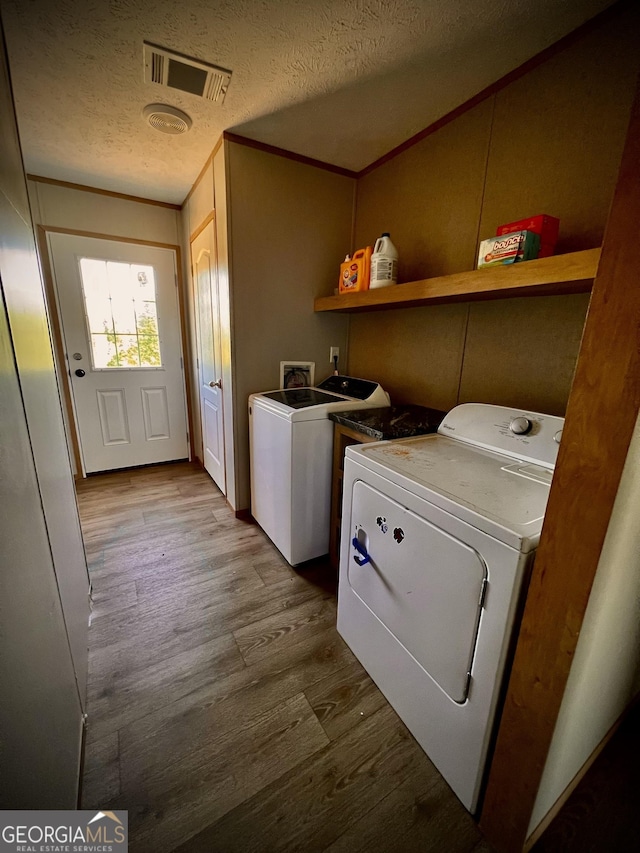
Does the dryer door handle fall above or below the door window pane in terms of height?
below

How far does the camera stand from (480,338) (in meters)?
1.56

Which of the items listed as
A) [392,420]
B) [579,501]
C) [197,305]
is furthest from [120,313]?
[579,501]

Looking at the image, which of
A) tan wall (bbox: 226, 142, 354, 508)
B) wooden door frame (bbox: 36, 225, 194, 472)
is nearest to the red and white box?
tan wall (bbox: 226, 142, 354, 508)

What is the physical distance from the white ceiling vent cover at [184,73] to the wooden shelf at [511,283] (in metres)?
1.12

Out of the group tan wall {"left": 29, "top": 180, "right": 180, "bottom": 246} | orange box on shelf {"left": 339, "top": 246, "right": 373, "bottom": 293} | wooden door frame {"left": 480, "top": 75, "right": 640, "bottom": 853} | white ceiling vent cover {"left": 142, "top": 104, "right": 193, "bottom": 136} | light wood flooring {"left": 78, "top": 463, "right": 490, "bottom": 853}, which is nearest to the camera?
wooden door frame {"left": 480, "top": 75, "right": 640, "bottom": 853}

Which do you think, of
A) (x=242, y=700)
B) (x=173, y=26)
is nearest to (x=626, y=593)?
(x=242, y=700)

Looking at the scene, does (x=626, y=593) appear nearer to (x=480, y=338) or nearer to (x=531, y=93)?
(x=480, y=338)

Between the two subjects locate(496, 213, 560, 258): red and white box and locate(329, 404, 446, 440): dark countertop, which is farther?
locate(329, 404, 446, 440): dark countertop

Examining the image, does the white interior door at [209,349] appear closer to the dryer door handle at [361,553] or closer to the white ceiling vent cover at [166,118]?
the white ceiling vent cover at [166,118]

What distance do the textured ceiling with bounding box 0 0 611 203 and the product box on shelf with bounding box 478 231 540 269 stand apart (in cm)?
73

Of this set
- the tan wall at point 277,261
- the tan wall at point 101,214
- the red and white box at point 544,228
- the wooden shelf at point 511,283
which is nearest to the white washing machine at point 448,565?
the wooden shelf at point 511,283

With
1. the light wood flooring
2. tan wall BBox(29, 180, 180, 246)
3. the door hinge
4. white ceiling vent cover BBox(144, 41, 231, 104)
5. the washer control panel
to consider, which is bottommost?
the light wood flooring

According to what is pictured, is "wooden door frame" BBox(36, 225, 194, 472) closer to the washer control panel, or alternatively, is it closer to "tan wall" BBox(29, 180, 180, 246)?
"tan wall" BBox(29, 180, 180, 246)

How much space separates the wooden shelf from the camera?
3.25 ft
